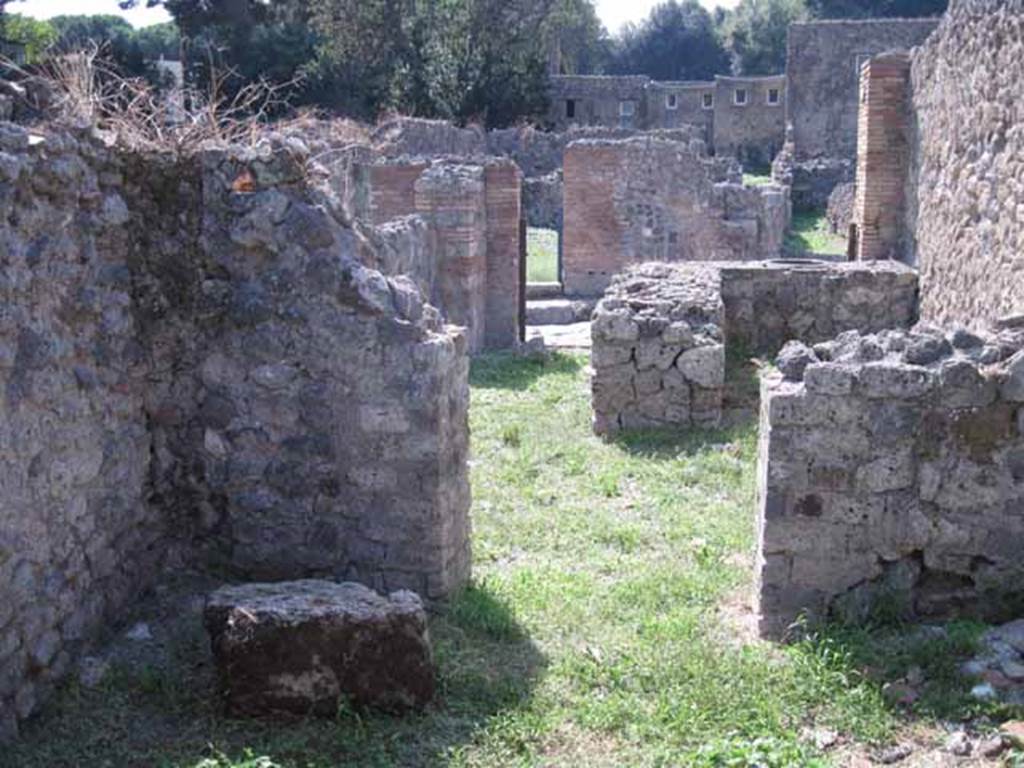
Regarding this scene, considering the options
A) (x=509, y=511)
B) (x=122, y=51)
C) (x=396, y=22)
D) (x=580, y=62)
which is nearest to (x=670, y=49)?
(x=580, y=62)

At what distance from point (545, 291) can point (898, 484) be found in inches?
580

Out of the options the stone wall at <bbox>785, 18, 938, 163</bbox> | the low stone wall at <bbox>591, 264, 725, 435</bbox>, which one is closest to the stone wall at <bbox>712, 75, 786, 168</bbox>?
the stone wall at <bbox>785, 18, 938, 163</bbox>

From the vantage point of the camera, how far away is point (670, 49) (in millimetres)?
60906

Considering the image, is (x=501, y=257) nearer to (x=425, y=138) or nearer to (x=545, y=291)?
(x=545, y=291)

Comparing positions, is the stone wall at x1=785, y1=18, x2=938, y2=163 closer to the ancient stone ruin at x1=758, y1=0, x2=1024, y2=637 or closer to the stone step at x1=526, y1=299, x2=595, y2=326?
the stone step at x1=526, y1=299, x2=595, y2=326

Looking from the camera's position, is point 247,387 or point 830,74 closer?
point 247,387

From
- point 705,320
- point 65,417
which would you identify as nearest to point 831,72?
point 705,320

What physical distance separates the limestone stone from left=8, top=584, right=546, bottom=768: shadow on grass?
2.7 inches

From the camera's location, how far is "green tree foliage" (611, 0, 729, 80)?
60.4 meters

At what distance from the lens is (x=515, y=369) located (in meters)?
12.5

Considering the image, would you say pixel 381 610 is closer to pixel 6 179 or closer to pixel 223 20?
pixel 6 179

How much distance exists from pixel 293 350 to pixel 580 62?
181 feet

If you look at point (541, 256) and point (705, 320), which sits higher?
point (541, 256)

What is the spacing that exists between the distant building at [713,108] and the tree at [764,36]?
478 inches
